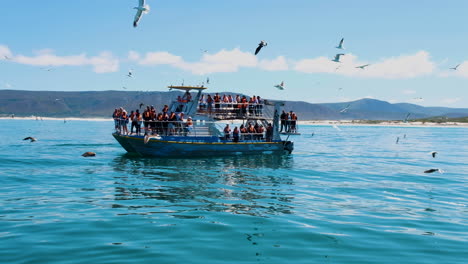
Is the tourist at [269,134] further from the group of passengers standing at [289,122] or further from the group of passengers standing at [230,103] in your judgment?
the group of passengers standing at [230,103]

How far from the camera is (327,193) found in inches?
744

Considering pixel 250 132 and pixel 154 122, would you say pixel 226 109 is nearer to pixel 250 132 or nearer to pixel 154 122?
pixel 250 132

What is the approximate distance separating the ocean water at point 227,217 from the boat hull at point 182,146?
19.2ft

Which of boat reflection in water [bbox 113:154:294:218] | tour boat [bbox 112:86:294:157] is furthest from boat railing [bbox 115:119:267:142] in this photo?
boat reflection in water [bbox 113:154:294:218]

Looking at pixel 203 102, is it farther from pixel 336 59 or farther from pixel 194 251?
pixel 194 251

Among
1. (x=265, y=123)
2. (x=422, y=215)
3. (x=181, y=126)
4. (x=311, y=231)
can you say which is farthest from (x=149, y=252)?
(x=265, y=123)

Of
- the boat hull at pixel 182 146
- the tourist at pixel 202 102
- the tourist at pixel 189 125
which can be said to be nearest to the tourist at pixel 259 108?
the boat hull at pixel 182 146

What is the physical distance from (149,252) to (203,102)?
991 inches

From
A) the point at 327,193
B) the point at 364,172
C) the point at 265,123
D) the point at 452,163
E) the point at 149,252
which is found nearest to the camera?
the point at 149,252

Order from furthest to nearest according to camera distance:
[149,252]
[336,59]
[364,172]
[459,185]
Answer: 1. [336,59]
2. [364,172]
3. [459,185]
4. [149,252]

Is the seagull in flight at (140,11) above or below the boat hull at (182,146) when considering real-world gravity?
above

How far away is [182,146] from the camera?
105 ft

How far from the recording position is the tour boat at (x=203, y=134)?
31969 millimetres

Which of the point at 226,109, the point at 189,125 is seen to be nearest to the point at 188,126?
the point at 189,125
